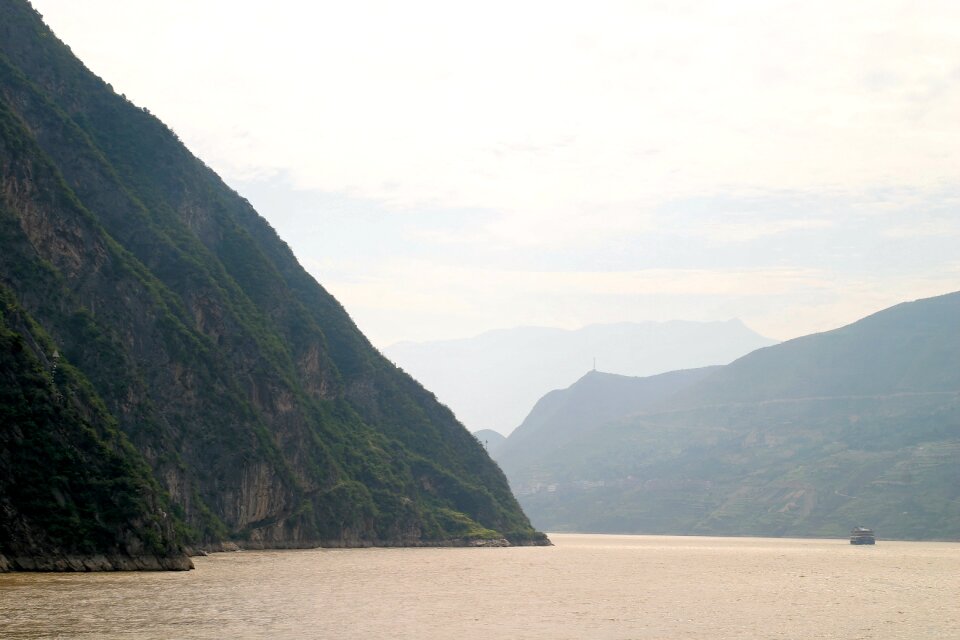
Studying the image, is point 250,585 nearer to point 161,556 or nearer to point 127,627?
point 161,556

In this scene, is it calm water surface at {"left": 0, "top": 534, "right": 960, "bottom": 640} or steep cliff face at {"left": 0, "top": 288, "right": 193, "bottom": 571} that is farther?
steep cliff face at {"left": 0, "top": 288, "right": 193, "bottom": 571}

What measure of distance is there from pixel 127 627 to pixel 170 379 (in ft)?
410

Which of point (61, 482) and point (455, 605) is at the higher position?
point (61, 482)

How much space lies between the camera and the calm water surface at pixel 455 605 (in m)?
77.8

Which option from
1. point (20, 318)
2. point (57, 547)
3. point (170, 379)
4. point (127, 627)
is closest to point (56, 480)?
point (57, 547)

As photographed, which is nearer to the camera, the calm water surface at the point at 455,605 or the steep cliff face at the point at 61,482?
the calm water surface at the point at 455,605

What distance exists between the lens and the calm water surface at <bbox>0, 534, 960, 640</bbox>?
7781 cm

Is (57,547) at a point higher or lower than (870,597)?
higher

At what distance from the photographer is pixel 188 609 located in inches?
3351

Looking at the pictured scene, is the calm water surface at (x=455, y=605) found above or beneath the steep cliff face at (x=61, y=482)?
beneath

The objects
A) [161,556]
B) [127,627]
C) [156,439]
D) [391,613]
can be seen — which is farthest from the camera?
[156,439]

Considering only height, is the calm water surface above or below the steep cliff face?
below

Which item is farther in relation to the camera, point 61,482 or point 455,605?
point 61,482

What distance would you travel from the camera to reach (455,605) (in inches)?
3996
